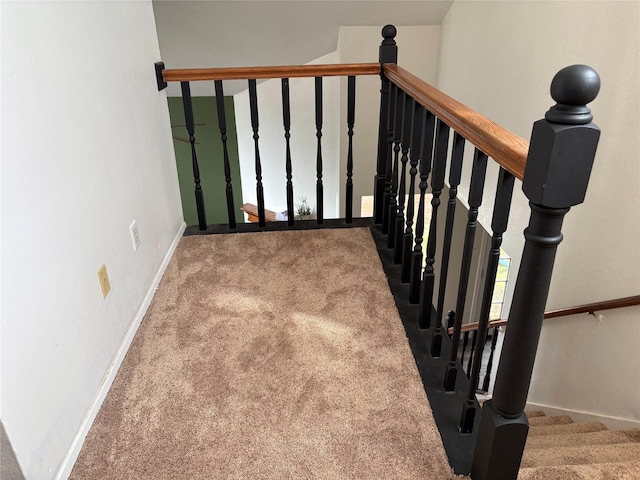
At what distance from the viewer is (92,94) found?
1822mm

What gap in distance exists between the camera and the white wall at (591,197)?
2744mm

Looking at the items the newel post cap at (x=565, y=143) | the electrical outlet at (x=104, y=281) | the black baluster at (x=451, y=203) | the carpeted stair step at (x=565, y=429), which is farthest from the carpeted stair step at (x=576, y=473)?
the electrical outlet at (x=104, y=281)

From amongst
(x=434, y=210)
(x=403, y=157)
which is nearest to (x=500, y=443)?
(x=434, y=210)

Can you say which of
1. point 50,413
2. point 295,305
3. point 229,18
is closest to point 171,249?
point 295,305

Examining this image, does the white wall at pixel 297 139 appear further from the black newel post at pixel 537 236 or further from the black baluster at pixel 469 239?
the black newel post at pixel 537 236

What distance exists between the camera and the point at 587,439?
7.74ft

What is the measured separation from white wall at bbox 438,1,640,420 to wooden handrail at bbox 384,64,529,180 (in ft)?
5.02

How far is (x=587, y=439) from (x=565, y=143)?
77.3 inches

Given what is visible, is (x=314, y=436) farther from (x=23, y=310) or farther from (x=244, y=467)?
(x=23, y=310)

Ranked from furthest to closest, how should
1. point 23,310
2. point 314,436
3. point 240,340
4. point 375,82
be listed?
point 375,82 < point 240,340 < point 314,436 < point 23,310

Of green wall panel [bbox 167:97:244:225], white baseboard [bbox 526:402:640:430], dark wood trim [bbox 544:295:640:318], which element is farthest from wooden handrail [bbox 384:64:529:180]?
green wall panel [bbox 167:97:244:225]

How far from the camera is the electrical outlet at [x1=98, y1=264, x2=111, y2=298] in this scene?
181 centimetres

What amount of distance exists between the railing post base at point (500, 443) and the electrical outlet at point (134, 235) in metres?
1.50

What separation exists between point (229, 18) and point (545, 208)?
454 cm
